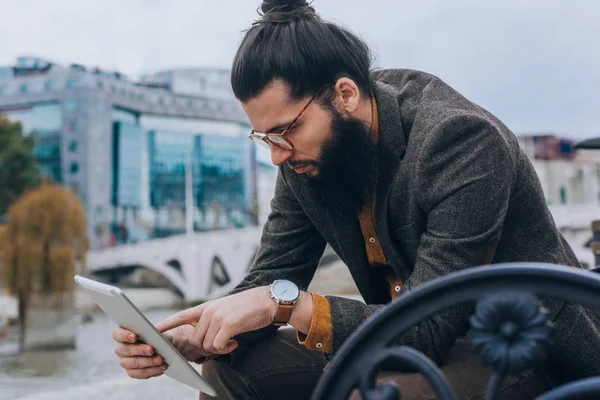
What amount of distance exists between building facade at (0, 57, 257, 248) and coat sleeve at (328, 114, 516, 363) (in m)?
24.7

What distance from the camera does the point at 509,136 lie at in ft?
3.24

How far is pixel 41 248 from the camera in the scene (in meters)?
16.0

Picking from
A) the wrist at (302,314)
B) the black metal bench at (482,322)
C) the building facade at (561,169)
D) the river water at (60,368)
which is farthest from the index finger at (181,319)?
the building facade at (561,169)

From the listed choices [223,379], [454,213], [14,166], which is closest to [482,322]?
[454,213]

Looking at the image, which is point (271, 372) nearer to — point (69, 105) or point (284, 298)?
point (284, 298)

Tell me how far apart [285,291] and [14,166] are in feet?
76.6

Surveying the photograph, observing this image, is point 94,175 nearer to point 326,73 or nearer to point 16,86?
point 16,86

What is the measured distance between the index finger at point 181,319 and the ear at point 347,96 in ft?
1.14

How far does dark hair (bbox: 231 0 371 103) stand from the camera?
3.31ft

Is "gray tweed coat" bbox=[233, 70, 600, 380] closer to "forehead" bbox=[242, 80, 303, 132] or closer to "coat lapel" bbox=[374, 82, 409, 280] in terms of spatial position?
"coat lapel" bbox=[374, 82, 409, 280]

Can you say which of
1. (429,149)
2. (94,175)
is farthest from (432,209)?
(94,175)

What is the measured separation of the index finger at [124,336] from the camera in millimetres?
943

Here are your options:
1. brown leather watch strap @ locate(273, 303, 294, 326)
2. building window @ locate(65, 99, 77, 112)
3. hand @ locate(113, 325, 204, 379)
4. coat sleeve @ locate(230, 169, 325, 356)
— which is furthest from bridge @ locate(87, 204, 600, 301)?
brown leather watch strap @ locate(273, 303, 294, 326)

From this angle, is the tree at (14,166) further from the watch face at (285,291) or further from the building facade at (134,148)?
the watch face at (285,291)
